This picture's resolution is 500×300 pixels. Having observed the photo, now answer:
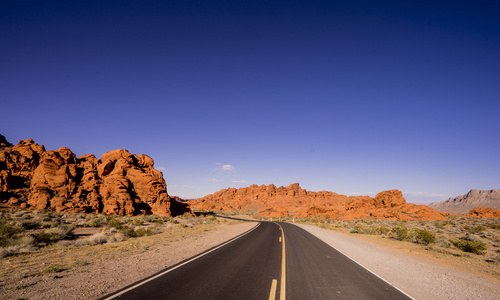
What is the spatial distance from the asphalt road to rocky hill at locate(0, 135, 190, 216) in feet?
115

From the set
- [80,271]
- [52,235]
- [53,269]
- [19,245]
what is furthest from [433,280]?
[52,235]

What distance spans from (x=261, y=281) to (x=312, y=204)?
374 ft

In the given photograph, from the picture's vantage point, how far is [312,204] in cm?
11294

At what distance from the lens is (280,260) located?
9.50 metres

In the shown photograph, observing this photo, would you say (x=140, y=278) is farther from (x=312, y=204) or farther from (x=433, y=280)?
(x=312, y=204)


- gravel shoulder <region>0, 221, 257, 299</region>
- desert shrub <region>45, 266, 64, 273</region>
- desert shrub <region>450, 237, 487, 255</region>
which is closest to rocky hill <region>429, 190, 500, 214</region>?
desert shrub <region>450, 237, 487, 255</region>

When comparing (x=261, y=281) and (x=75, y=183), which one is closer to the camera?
(x=261, y=281)

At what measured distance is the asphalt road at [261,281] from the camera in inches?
217

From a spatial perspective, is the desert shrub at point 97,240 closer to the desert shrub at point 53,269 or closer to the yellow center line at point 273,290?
the desert shrub at point 53,269

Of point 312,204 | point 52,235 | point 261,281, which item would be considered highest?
point 261,281

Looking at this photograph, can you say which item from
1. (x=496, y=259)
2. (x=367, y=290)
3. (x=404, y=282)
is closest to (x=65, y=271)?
(x=367, y=290)

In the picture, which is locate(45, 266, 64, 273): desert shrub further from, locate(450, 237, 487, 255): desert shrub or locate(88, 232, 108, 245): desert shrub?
locate(450, 237, 487, 255): desert shrub

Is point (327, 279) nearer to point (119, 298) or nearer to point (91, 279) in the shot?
point (119, 298)

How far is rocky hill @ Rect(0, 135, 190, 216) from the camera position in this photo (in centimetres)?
3359
